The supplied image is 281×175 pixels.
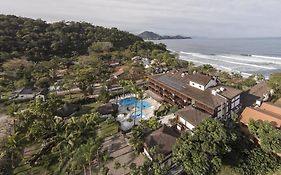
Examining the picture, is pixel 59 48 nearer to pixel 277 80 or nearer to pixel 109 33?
pixel 109 33

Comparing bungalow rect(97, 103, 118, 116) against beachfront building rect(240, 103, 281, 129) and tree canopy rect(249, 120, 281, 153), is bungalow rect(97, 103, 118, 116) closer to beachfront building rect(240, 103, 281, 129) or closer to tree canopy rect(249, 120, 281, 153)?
beachfront building rect(240, 103, 281, 129)

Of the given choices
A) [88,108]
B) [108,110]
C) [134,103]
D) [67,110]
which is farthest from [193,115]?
[67,110]

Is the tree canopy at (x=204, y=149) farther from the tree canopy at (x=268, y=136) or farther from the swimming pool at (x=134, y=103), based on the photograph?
the swimming pool at (x=134, y=103)

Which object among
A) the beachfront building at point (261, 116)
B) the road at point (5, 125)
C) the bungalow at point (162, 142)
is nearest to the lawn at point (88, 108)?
the road at point (5, 125)

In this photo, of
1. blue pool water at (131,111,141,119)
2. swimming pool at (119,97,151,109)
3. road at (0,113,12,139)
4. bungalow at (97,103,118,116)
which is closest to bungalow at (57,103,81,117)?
bungalow at (97,103,118,116)

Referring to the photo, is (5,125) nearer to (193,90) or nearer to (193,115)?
(193,115)

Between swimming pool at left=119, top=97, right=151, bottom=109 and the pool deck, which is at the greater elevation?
the pool deck
